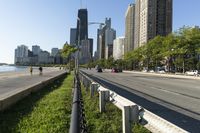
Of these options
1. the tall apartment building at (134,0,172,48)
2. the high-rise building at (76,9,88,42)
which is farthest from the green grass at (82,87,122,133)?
the tall apartment building at (134,0,172,48)

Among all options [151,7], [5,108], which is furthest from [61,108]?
[151,7]

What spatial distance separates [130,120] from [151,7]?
157413 millimetres

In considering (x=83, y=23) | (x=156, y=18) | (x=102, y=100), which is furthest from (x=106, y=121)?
(x=156, y=18)

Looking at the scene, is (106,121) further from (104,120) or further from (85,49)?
(85,49)

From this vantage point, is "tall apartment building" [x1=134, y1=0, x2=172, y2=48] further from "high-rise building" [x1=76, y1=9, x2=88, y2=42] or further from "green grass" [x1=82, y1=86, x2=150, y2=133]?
"green grass" [x1=82, y1=86, x2=150, y2=133]

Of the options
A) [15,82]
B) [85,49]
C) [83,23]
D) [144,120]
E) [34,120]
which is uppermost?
[83,23]

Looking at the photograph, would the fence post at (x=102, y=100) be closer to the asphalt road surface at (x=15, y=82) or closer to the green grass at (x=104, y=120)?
the green grass at (x=104, y=120)

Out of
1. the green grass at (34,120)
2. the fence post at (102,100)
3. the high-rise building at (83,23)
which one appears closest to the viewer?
the green grass at (34,120)

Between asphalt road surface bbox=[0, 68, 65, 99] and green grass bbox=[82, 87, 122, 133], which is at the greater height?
green grass bbox=[82, 87, 122, 133]

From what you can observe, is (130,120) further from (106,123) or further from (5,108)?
(5,108)

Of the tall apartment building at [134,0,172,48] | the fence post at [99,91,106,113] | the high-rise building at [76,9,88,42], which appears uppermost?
the tall apartment building at [134,0,172,48]

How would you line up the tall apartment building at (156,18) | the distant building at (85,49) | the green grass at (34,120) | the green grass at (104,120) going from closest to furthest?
the green grass at (34,120) < the green grass at (104,120) < the distant building at (85,49) < the tall apartment building at (156,18)

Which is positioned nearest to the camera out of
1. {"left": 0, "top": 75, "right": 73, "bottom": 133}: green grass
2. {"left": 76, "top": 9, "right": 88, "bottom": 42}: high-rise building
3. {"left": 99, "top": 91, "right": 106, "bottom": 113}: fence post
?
{"left": 0, "top": 75, "right": 73, "bottom": 133}: green grass

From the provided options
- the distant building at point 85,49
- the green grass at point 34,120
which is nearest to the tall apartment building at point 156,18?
the distant building at point 85,49
